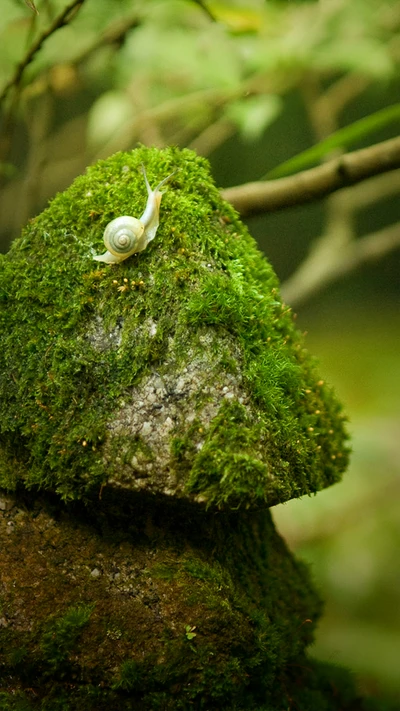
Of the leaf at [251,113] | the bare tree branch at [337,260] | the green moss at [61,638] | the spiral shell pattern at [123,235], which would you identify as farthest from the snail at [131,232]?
the bare tree branch at [337,260]

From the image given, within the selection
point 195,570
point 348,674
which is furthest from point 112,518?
point 348,674

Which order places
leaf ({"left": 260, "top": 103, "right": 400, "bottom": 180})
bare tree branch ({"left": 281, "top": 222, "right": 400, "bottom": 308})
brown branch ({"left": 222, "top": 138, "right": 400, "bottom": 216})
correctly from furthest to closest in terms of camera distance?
bare tree branch ({"left": 281, "top": 222, "right": 400, "bottom": 308})
brown branch ({"left": 222, "top": 138, "right": 400, "bottom": 216})
leaf ({"left": 260, "top": 103, "right": 400, "bottom": 180})

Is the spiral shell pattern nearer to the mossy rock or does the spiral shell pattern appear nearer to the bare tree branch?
the mossy rock

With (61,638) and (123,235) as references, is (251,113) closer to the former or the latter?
(123,235)

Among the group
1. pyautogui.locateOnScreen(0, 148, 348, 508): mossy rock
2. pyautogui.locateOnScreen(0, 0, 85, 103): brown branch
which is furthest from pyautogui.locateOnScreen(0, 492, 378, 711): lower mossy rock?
pyautogui.locateOnScreen(0, 0, 85, 103): brown branch

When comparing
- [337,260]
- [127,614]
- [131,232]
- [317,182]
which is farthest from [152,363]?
[337,260]

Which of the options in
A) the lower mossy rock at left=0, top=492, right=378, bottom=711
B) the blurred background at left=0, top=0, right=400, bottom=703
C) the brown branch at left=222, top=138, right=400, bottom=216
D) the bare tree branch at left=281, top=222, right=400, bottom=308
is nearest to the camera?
the lower mossy rock at left=0, top=492, right=378, bottom=711
